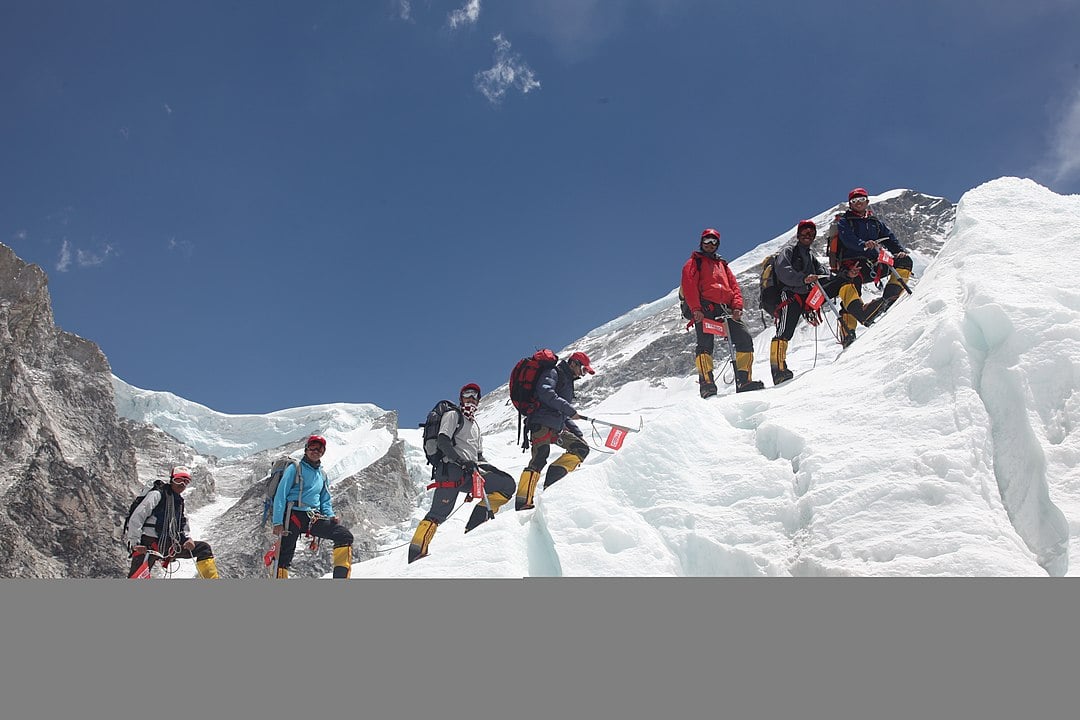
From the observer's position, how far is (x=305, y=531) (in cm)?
873

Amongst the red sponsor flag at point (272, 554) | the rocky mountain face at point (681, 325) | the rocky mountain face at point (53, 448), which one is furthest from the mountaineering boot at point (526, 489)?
the rocky mountain face at point (681, 325)

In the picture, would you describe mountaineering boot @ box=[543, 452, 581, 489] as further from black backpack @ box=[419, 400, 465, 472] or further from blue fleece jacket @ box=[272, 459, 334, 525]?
blue fleece jacket @ box=[272, 459, 334, 525]

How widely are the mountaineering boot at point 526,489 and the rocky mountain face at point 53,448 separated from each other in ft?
207

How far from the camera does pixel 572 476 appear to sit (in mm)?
6938

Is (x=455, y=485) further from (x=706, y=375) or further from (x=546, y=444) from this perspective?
(x=706, y=375)

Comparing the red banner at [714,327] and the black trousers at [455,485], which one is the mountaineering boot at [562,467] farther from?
the red banner at [714,327]

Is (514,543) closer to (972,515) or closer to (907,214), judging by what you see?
(972,515)

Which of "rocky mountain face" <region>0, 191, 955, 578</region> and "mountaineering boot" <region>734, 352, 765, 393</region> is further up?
"rocky mountain face" <region>0, 191, 955, 578</region>

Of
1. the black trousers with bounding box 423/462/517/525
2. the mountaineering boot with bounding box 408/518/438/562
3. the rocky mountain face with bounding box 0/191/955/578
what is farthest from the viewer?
the rocky mountain face with bounding box 0/191/955/578

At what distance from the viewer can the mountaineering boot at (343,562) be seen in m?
7.90

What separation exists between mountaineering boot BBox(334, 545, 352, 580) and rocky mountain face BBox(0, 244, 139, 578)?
61842 mm

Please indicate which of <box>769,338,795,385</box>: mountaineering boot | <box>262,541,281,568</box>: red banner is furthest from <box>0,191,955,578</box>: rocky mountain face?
<box>262,541,281,568</box>: red banner

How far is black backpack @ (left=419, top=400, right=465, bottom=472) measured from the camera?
924cm

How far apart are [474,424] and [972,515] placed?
19.6 feet
